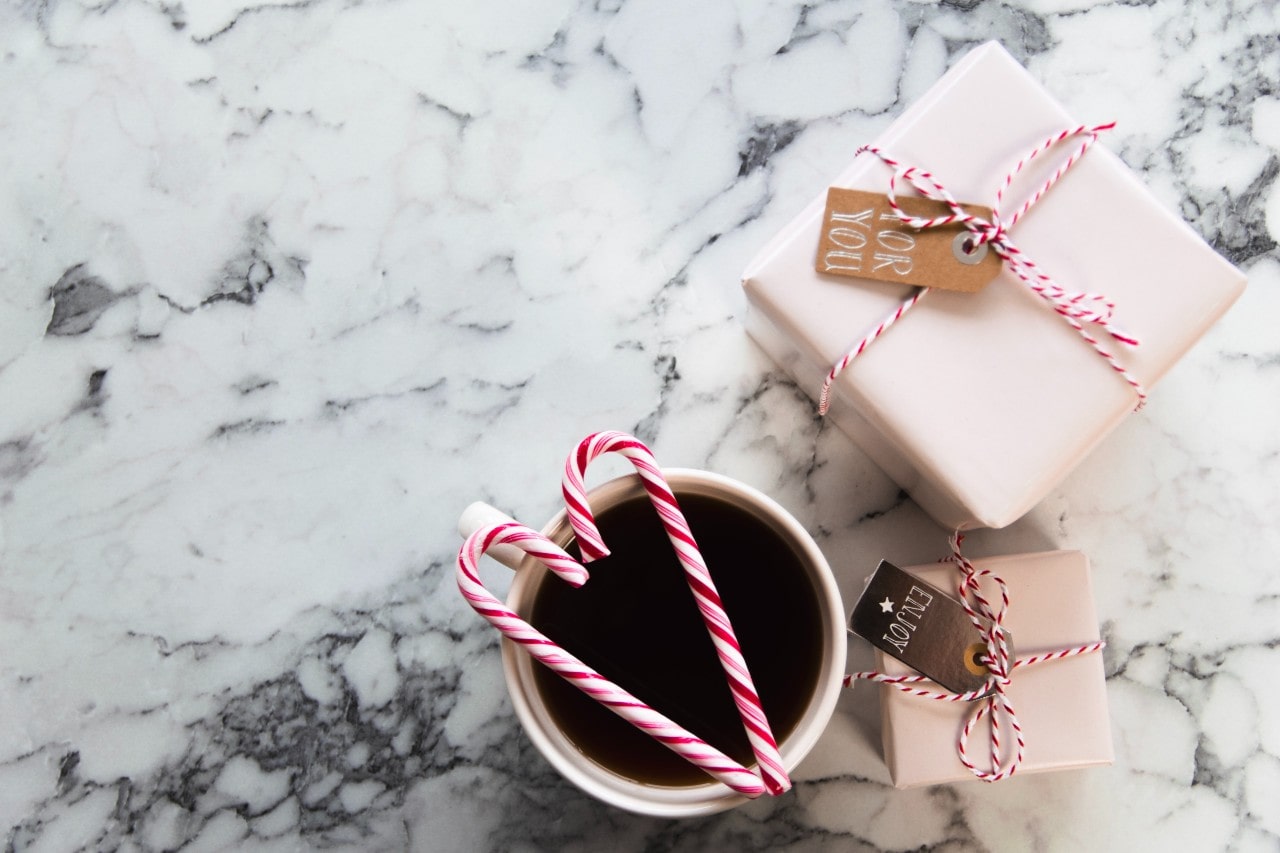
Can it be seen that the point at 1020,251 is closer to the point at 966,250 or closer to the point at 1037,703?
the point at 966,250

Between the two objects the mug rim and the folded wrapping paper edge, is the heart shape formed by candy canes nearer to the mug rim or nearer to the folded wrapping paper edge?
the mug rim

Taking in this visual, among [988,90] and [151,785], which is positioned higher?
[988,90]

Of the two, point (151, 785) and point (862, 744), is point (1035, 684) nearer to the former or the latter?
point (862, 744)

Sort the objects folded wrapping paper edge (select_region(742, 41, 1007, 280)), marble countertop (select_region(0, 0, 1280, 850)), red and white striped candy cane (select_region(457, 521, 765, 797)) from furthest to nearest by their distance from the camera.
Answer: marble countertop (select_region(0, 0, 1280, 850)) < folded wrapping paper edge (select_region(742, 41, 1007, 280)) < red and white striped candy cane (select_region(457, 521, 765, 797))

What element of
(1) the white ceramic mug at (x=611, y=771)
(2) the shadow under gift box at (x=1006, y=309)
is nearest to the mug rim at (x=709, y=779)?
(1) the white ceramic mug at (x=611, y=771)

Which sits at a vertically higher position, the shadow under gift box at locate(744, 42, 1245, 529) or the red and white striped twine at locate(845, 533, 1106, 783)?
the shadow under gift box at locate(744, 42, 1245, 529)

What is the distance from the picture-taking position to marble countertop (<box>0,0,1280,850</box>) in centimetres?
77

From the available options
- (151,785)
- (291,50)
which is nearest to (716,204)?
(291,50)

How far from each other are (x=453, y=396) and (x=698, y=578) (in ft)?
1.11

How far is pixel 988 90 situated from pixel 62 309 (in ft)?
2.47

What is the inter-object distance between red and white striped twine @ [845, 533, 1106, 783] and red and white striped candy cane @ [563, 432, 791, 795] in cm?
19

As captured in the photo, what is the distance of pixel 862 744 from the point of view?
0.77m

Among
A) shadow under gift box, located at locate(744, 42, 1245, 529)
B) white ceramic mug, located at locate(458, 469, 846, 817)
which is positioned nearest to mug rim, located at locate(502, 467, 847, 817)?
white ceramic mug, located at locate(458, 469, 846, 817)

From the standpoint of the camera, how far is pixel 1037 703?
70cm
